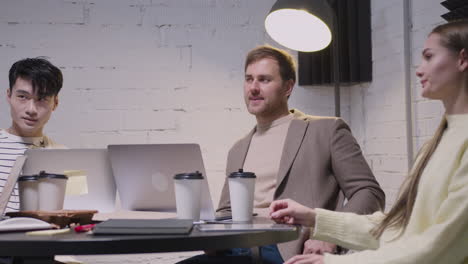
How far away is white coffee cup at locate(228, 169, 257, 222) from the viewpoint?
1.49m

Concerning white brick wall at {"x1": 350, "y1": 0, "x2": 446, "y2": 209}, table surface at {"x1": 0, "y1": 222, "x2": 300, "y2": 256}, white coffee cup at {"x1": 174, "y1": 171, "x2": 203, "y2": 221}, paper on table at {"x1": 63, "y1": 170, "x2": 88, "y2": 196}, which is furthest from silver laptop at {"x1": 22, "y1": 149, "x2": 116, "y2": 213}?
white brick wall at {"x1": 350, "y1": 0, "x2": 446, "y2": 209}

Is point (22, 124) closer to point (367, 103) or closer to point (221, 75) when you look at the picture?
point (221, 75)

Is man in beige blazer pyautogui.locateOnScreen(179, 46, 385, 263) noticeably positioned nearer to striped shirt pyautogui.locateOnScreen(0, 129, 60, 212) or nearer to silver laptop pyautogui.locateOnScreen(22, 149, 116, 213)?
silver laptop pyautogui.locateOnScreen(22, 149, 116, 213)

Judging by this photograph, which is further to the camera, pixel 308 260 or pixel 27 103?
pixel 27 103

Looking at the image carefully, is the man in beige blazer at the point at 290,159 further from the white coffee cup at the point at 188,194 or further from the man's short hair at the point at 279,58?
the white coffee cup at the point at 188,194

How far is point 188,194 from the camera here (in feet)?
4.87

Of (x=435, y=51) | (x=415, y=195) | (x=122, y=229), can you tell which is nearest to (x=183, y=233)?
(x=122, y=229)

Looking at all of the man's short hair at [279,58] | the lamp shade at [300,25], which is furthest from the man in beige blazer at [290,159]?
the lamp shade at [300,25]

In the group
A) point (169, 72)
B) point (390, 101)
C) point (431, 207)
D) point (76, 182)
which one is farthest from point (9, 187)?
point (390, 101)

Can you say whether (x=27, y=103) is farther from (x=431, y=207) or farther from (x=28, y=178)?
(x=431, y=207)

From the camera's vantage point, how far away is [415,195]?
1.43m

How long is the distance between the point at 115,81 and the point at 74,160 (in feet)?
4.99

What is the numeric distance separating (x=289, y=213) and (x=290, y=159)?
2.28 feet

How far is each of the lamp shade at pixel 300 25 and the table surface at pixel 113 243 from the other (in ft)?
5.24
